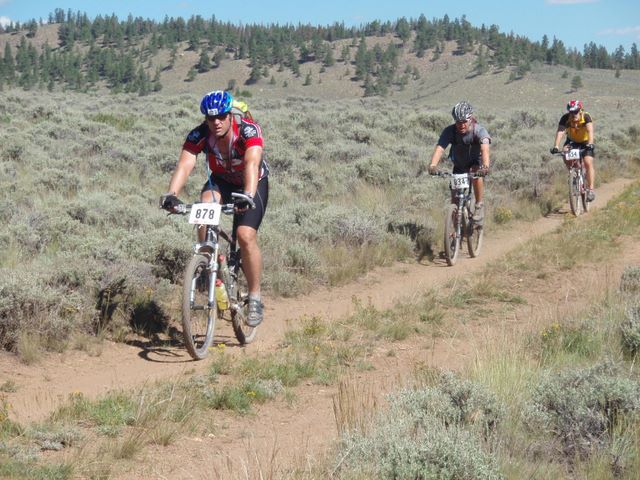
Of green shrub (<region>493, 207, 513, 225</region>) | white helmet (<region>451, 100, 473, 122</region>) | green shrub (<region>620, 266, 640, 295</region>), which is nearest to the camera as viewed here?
green shrub (<region>620, 266, 640, 295</region>)

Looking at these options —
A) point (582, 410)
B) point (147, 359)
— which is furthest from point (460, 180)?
point (582, 410)

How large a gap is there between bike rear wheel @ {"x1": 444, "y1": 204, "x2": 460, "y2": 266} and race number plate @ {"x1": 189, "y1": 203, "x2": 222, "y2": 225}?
5.07 meters

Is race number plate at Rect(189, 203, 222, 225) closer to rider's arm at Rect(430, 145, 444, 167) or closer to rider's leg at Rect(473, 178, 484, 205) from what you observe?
rider's arm at Rect(430, 145, 444, 167)

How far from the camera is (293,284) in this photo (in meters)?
8.87

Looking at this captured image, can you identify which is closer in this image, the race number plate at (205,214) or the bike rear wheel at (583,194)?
the race number plate at (205,214)

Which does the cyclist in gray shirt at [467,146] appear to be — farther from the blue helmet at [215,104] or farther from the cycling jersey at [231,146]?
the blue helmet at [215,104]

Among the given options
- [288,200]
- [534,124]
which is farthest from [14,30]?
[288,200]

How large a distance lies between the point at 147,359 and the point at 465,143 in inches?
235

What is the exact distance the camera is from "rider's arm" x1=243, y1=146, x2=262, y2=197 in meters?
6.18

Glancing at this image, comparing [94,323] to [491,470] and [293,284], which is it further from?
[491,470]

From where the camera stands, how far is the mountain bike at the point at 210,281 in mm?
6074

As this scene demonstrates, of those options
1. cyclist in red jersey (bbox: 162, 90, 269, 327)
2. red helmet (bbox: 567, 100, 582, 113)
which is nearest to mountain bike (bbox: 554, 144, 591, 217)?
red helmet (bbox: 567, 100, 582, 113)

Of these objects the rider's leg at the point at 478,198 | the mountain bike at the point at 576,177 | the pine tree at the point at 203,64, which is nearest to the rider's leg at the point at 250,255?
the rider's leg at the point at 478,198

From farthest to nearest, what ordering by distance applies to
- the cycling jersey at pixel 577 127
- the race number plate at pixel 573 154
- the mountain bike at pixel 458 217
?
1. the cycling jersey at pixel 577 127
2. the race number plate at pixel 573 154
3. the mountain bike at pixel 458 217
